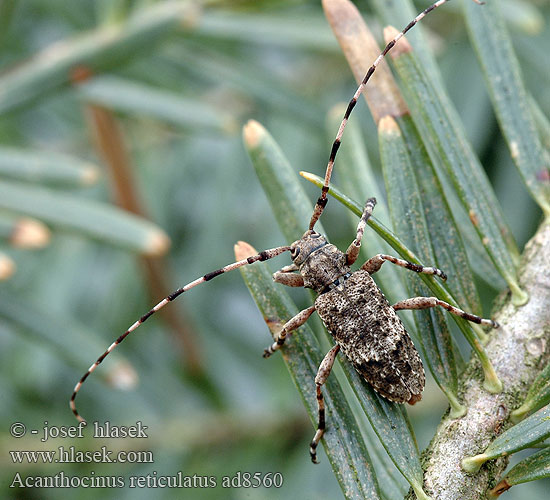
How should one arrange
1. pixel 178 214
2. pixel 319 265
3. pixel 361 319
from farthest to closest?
1. pixel 178 214
2. pixel 319 265
3. pixel 361 319

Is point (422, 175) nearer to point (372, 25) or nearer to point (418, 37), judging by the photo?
point (418, 37)

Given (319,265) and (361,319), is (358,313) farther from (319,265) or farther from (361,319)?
(319,265)

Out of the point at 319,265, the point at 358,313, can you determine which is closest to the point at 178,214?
the point at 319,265

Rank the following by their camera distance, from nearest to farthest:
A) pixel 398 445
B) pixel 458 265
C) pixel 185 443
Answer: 1. pixel 398 445
2. pixel 458 265
3. pixel 185 443

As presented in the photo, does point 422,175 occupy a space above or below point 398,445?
above

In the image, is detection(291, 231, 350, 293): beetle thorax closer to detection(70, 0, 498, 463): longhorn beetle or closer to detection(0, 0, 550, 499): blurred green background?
detection(70, 0, 498, 463): longhorn beetle

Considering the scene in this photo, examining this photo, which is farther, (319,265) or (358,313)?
(319,265)

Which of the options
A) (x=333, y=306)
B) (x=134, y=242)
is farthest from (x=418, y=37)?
(x=134, y=242)
